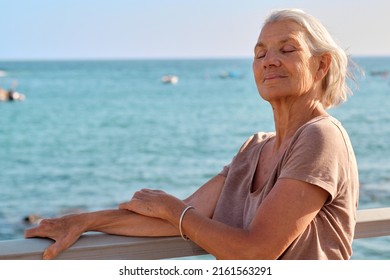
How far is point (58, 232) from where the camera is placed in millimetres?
1767

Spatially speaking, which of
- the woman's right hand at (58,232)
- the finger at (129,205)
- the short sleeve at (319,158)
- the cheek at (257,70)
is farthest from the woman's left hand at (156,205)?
the cheek at (257,70)

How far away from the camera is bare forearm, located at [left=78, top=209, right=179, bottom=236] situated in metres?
1.87

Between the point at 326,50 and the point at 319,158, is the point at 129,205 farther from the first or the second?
the point at 326,50

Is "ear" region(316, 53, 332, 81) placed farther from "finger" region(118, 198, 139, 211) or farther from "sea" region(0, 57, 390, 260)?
"finger" region(118, 198, 139, 211)

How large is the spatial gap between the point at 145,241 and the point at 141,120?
90.4ft

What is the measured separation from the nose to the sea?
1.12 ft

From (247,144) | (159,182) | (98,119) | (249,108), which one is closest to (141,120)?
(98,119)

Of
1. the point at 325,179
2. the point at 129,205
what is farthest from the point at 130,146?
the point at 325,179

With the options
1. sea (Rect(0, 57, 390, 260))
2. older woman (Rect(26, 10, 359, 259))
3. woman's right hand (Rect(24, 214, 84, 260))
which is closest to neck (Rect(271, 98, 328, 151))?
older woman (Rect(26, 10, 359, 259))

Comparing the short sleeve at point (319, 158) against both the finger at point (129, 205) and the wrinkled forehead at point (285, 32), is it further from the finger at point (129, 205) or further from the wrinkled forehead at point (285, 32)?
the finger at point (129, 205)

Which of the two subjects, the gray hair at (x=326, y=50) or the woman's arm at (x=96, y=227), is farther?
the gray hair at (x=326, y=50)

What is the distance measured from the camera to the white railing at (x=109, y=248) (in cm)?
168

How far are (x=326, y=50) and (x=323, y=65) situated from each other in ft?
0.15

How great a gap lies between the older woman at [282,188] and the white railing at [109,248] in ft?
0.09
